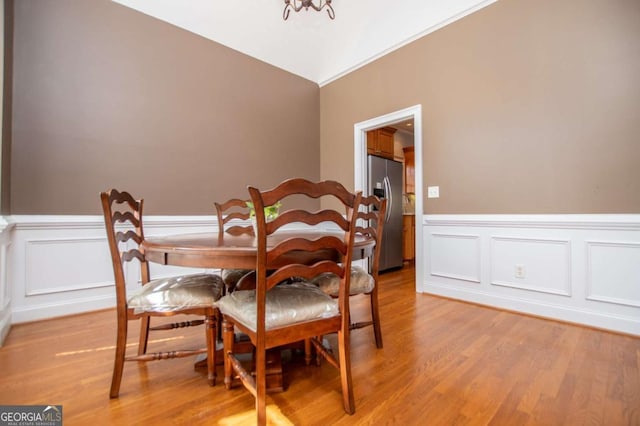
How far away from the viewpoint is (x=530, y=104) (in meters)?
2.44

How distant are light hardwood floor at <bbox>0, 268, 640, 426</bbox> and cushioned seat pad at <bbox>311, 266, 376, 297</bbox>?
389 mm

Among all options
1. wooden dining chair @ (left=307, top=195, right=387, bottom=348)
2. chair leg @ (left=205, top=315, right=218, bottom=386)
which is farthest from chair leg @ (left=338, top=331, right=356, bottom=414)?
chair leg @ (left=205, top=315, right=218, bottom=386)

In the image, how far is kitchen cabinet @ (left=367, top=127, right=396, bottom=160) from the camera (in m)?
4.20

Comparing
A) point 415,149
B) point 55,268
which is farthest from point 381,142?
point 55,268

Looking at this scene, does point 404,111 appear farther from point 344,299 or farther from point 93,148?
point 93,148

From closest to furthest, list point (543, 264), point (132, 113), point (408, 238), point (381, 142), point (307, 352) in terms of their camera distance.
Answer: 1. point (307, 352)
2. point (543, 264)
3. point (132, 113)
4. point (381, 142)
5. point (408, 238)

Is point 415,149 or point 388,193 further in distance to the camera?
point 388,193

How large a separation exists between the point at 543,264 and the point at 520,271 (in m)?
0.18

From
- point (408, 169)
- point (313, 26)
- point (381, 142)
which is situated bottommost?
point (408, 169)

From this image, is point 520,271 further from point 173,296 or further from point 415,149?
point 173,296

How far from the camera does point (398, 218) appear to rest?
4.47 meters

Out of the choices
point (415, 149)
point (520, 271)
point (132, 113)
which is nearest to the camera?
point (520, 271)

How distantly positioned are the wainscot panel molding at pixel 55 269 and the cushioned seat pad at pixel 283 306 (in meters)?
1.89

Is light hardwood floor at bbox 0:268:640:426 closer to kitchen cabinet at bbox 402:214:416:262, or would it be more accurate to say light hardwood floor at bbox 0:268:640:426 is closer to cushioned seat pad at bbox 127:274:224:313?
cushioned seat pad at bbox 127:274:224:313
